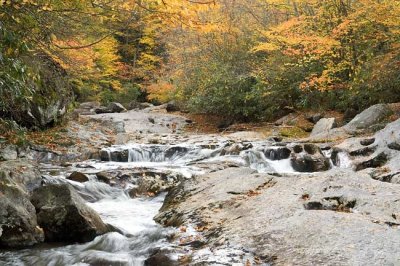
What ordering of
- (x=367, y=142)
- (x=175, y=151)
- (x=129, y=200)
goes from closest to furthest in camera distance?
(x=129, y=200) < (x=367, y=142) < (x=175, y=151)

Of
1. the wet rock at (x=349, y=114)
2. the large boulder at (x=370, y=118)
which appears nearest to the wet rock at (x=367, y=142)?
the large boulder at (x=370, y=118)

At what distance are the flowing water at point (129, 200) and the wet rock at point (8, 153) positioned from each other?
0.70m

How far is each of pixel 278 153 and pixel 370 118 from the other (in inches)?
132

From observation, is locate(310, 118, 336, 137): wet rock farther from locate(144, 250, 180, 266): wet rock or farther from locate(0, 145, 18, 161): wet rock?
locate(144, 250, 180, 266): wet rock

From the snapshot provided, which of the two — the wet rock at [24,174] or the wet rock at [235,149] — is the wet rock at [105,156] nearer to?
the wet rock at [235,149]

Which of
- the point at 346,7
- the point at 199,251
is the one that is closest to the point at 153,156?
the point at 199,251

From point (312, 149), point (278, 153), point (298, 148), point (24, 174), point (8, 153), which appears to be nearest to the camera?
point (24, 174)

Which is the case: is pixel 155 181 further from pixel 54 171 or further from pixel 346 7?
pixel 346 7

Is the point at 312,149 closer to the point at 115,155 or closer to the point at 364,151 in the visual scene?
the point at 364,151

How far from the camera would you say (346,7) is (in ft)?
43.9

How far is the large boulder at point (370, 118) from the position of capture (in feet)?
36.4

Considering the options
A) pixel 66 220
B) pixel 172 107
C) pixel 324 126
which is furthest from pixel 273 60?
pixel 66 220

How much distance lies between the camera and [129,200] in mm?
7012

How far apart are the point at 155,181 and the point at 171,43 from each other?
1385 centimetres
